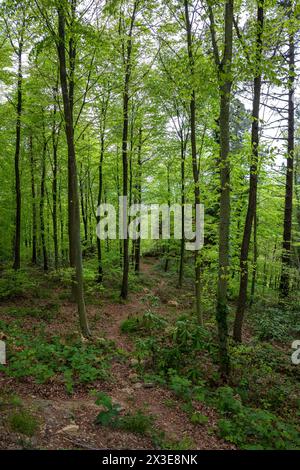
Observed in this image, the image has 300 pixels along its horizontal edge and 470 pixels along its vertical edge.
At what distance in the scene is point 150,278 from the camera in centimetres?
1955

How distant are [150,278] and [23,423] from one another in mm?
15415

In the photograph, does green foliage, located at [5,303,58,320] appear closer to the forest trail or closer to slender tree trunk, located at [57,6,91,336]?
slender tree trunk, located at [57,6,91,336]

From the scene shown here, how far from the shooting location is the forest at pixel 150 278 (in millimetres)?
5172

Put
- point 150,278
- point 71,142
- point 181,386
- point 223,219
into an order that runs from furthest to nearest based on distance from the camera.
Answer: point 150,278
point 71,142
point 223,219
point 181,386

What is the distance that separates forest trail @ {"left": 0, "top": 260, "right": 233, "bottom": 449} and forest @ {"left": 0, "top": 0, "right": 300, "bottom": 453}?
30 mm

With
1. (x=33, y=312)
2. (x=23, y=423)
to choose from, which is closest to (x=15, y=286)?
(x=33, y=312)

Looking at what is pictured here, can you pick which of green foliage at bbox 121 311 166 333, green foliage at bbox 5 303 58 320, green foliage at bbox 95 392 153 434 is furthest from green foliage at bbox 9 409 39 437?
green foliage at bbox 5 303 58 320

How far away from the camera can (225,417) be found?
5.46m

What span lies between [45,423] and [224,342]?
394cm

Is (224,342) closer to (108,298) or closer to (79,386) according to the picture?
(79,386)

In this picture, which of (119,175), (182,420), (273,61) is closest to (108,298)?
(119,175)

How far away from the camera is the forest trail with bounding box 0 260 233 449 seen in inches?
167

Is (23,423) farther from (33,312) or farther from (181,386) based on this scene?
(33,312)

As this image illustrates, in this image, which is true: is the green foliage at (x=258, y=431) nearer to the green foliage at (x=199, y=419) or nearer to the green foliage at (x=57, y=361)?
the green foliage at (x=199, y=419)
